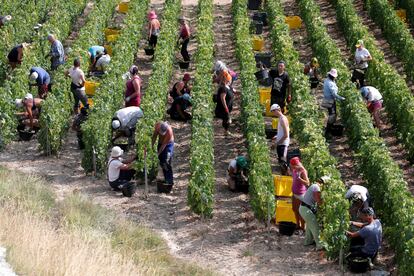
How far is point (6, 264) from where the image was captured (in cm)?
1302

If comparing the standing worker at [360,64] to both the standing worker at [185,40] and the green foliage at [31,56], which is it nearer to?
the standing worker at [185,40]

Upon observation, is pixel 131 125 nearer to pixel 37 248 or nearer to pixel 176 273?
pixel 176 273

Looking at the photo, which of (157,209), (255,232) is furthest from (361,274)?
(157,209)

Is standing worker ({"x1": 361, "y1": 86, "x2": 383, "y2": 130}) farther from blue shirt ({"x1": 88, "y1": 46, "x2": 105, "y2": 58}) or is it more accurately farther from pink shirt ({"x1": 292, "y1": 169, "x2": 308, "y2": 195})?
blue shirt ({"x1": 88, "y1": 46, "x2": 105, "y2": 58})

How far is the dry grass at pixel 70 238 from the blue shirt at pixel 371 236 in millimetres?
2429

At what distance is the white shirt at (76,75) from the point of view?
2127 cm

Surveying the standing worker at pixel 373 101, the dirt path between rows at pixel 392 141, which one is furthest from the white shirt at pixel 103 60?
the dirt path between rows at pixel 392 141

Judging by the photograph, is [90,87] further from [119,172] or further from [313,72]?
[313,72]

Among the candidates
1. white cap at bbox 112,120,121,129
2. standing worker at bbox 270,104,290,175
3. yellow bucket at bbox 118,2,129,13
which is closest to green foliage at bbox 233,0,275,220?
standing worker at bbox 270,104,290,175

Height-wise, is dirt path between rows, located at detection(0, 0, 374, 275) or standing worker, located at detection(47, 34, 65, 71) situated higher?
standing worker, located at detection(47, 34, 65, 71)

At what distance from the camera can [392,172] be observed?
17.2 meters

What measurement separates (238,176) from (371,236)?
3803mm

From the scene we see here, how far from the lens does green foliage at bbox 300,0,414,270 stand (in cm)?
1533

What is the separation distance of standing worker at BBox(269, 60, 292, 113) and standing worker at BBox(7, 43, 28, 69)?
6.01 metres
